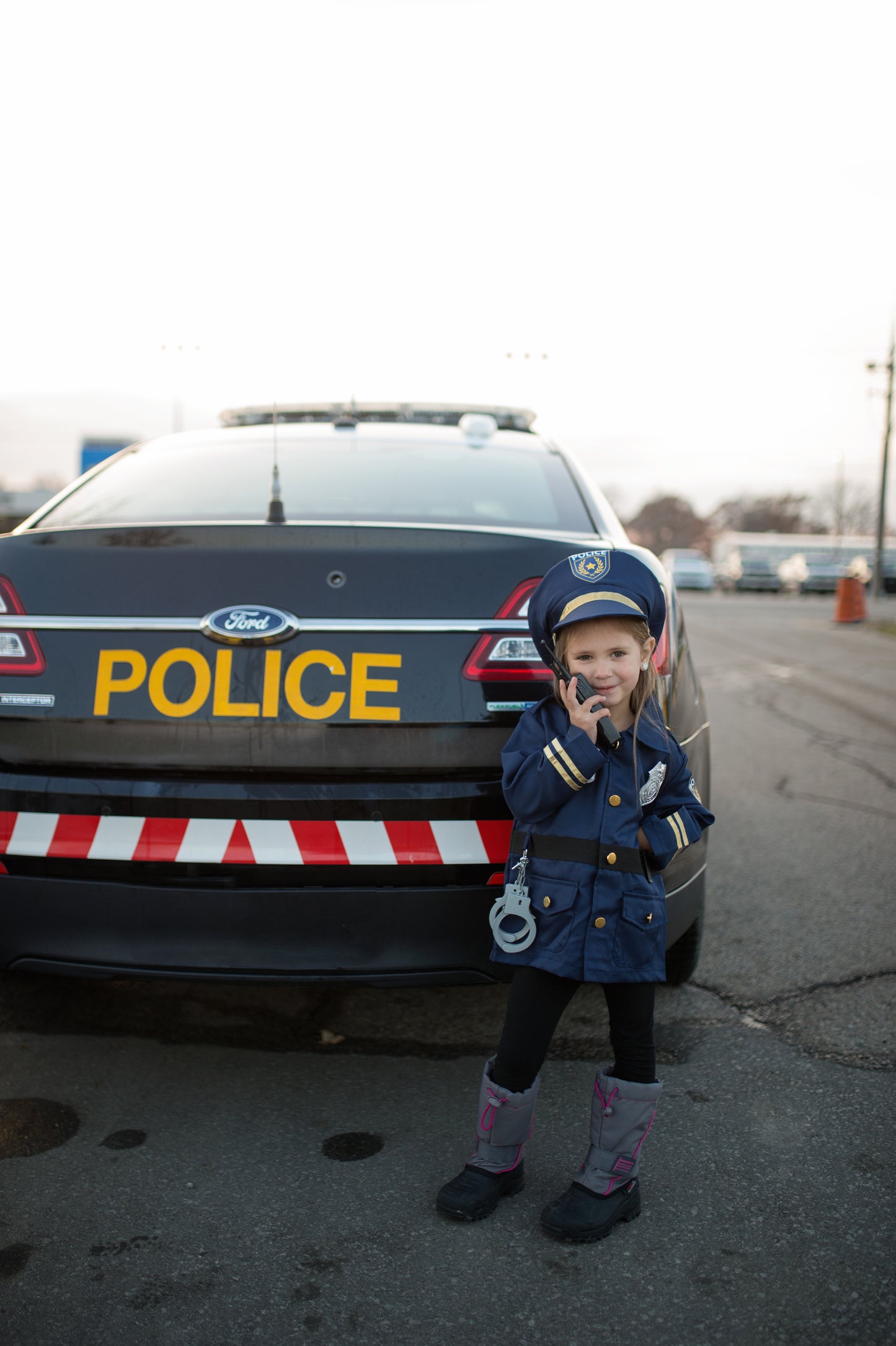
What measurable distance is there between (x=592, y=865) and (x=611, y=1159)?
56 centimetres

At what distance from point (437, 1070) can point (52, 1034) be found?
101 centimetres

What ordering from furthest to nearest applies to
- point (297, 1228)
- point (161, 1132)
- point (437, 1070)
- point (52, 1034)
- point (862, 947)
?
1. point (862, 947)
2. point (52, 1034)
3. point (437, 1070)
4. point (161, 1132)
5. point (297, 1228)

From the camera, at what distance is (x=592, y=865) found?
76.3 inches

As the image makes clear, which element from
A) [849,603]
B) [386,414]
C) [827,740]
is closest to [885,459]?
[849,603]

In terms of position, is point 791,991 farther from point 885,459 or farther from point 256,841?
point 885,459

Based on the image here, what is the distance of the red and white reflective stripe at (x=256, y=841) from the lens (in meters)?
2.07

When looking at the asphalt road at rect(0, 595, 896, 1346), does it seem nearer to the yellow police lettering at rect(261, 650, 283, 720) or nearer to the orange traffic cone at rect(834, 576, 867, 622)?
the yellow police lettering at rect(261, 650, 283, 720)

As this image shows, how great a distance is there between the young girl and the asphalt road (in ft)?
0.40

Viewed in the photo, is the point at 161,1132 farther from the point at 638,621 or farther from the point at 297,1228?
the point at 638,621

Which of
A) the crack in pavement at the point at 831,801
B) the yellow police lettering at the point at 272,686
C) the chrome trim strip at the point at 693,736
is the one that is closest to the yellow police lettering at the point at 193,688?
the yellow police lettering at the point at 272,686

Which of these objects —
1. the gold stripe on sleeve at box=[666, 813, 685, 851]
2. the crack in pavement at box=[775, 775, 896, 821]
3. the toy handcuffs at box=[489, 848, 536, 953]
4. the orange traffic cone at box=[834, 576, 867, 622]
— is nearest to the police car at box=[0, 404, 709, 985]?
the toy handcuffs at box=[489, 848, 536, 953]

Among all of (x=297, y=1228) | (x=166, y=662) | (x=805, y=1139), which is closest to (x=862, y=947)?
(x=805, y=1139)

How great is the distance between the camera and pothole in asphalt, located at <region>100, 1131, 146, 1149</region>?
2.19 metres

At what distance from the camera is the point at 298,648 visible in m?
2.11
